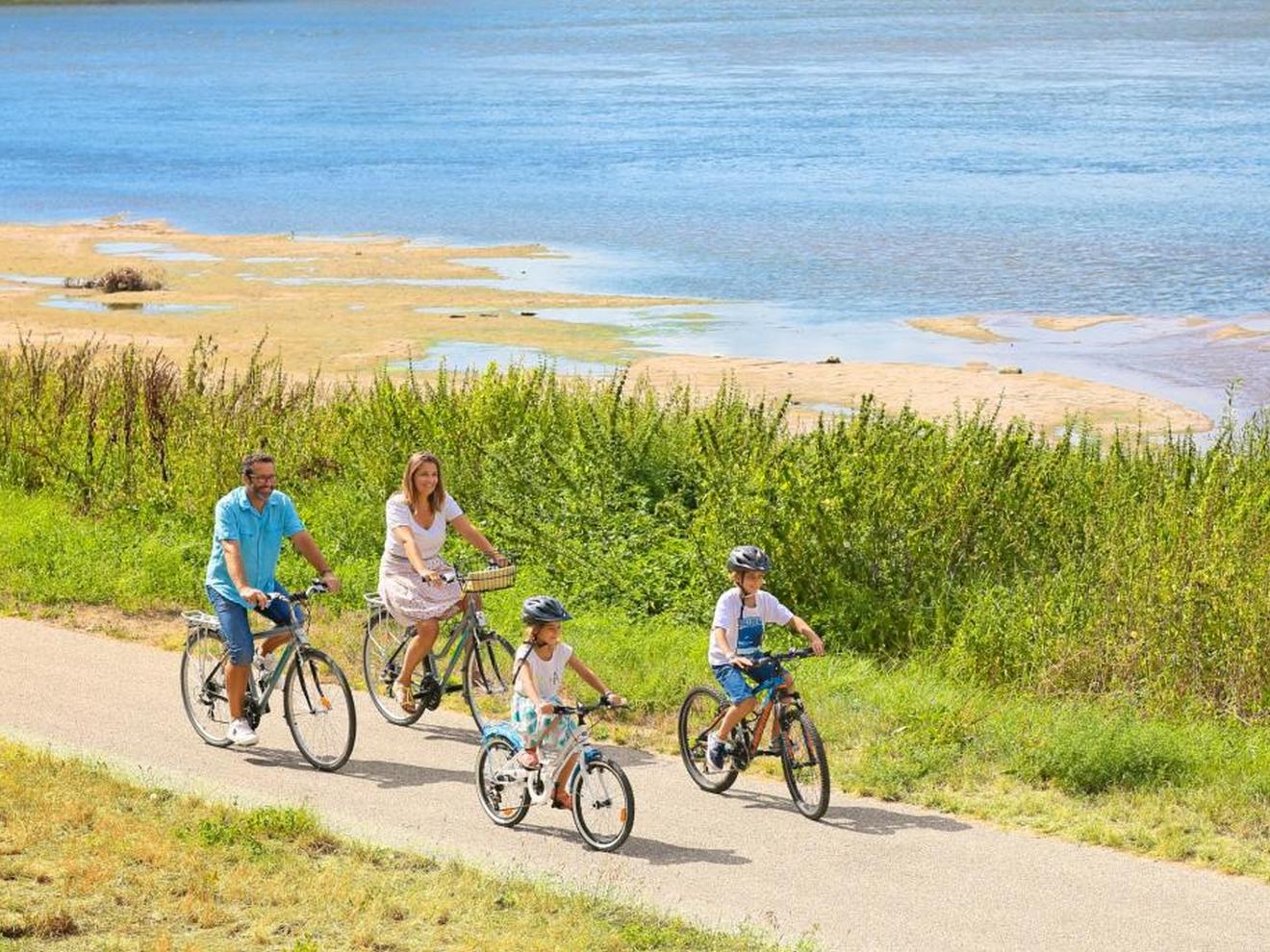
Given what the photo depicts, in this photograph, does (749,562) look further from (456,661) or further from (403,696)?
(403,696)

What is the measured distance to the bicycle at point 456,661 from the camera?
38.1 ft

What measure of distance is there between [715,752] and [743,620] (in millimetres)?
789

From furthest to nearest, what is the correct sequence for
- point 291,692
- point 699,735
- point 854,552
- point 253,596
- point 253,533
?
point 854,552 < point 291,692 < point 253,533 < point 699,735 < point 253,596

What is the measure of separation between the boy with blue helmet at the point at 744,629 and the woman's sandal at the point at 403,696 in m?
2.32

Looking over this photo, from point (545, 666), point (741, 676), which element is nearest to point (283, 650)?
point (545, 666)

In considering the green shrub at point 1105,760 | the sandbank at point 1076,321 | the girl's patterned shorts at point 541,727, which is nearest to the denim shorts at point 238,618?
the girl's patterned shorts at point 541,727

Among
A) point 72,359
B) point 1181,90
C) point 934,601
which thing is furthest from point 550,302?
point 1181,90

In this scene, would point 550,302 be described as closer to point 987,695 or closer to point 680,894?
point 987,695

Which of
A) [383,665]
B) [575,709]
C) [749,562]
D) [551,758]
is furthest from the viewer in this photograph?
[383,665]

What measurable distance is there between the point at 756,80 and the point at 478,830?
92.9 metres

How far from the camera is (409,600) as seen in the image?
11742 millimetres

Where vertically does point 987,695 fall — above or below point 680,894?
above

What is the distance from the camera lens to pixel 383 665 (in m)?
12.6

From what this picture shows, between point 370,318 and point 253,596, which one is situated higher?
point 370,318
